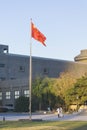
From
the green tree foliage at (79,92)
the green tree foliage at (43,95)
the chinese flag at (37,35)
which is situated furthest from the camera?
the green tree foliage at (43,95)

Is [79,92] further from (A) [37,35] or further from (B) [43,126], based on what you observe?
Result: (B) [43,126]

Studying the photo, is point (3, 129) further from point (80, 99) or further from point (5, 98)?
point (5, 98)

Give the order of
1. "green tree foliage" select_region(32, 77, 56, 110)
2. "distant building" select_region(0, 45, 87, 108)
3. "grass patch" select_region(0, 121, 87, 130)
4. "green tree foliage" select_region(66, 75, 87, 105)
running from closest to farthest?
1. "grass patch" select_region(0, 121, 87, 130)
2. "green tree foliage" select_region(66, 75, 87, 105)
3. "green tree foliage" select_region(32, 77, 56, 110)
4. "distant building" select_region(0, 45, 87, 108)

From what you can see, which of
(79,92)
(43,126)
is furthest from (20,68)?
(43,126)

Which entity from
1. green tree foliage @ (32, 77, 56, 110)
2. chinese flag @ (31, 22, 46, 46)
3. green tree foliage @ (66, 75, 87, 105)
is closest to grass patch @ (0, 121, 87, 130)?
chinese flag @ (31, 22, 46, 46)

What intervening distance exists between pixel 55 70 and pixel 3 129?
367 feet

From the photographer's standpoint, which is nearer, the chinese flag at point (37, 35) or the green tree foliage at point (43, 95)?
the chinese flag at point (37, 35)

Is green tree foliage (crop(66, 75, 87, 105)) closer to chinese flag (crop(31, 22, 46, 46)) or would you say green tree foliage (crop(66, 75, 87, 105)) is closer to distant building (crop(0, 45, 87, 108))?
chinese flag (crop(31, 22, 46, 46))

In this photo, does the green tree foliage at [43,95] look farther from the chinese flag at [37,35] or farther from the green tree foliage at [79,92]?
the chinese flag at [37,35]

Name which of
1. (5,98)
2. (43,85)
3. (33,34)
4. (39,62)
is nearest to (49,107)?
(43,85)

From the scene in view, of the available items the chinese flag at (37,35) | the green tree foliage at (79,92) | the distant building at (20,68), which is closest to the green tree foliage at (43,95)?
the green tree foliage at (79,92)

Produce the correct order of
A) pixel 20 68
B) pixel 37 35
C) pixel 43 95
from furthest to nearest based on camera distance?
pixel 20 68 < pixel 43 95 < pixel 37 35

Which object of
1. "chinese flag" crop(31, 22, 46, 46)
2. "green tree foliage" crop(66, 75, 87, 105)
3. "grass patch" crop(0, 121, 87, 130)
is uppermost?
"chinese flag" crop(31, 22, 46, 46)

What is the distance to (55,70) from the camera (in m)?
140
